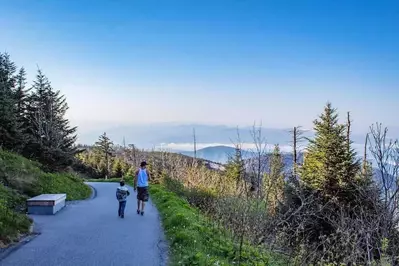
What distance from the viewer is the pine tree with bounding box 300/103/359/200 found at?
75.2 feet

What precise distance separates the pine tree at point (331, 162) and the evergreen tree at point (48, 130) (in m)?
16.0

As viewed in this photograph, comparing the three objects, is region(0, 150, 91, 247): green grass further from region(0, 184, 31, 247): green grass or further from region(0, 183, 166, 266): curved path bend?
region(0, 183, 166, 266): curved path bend

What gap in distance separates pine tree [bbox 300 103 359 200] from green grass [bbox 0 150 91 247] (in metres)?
13.1

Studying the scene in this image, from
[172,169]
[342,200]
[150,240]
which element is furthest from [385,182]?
[172,169]

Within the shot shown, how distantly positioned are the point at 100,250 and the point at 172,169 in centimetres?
2754

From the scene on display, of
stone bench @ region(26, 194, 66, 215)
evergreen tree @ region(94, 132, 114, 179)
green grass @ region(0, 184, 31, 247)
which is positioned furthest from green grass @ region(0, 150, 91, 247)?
evergreen tree @ region(94, 132, 114, 179)

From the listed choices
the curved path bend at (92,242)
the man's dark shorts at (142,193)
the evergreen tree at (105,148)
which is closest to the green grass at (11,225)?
the curved path bend at (92,242)

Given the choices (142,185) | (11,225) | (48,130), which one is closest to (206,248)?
(11,225)

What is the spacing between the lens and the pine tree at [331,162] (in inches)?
902

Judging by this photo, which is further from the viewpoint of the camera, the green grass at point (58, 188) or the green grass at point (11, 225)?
the green grass at point (58, 188)

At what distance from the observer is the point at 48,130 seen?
1095 inches

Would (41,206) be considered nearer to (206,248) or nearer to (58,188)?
(58,188)

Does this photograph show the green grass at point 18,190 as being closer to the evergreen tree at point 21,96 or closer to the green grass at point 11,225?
the green grass at point 11,225

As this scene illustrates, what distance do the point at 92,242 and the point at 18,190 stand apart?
24.5 ft
